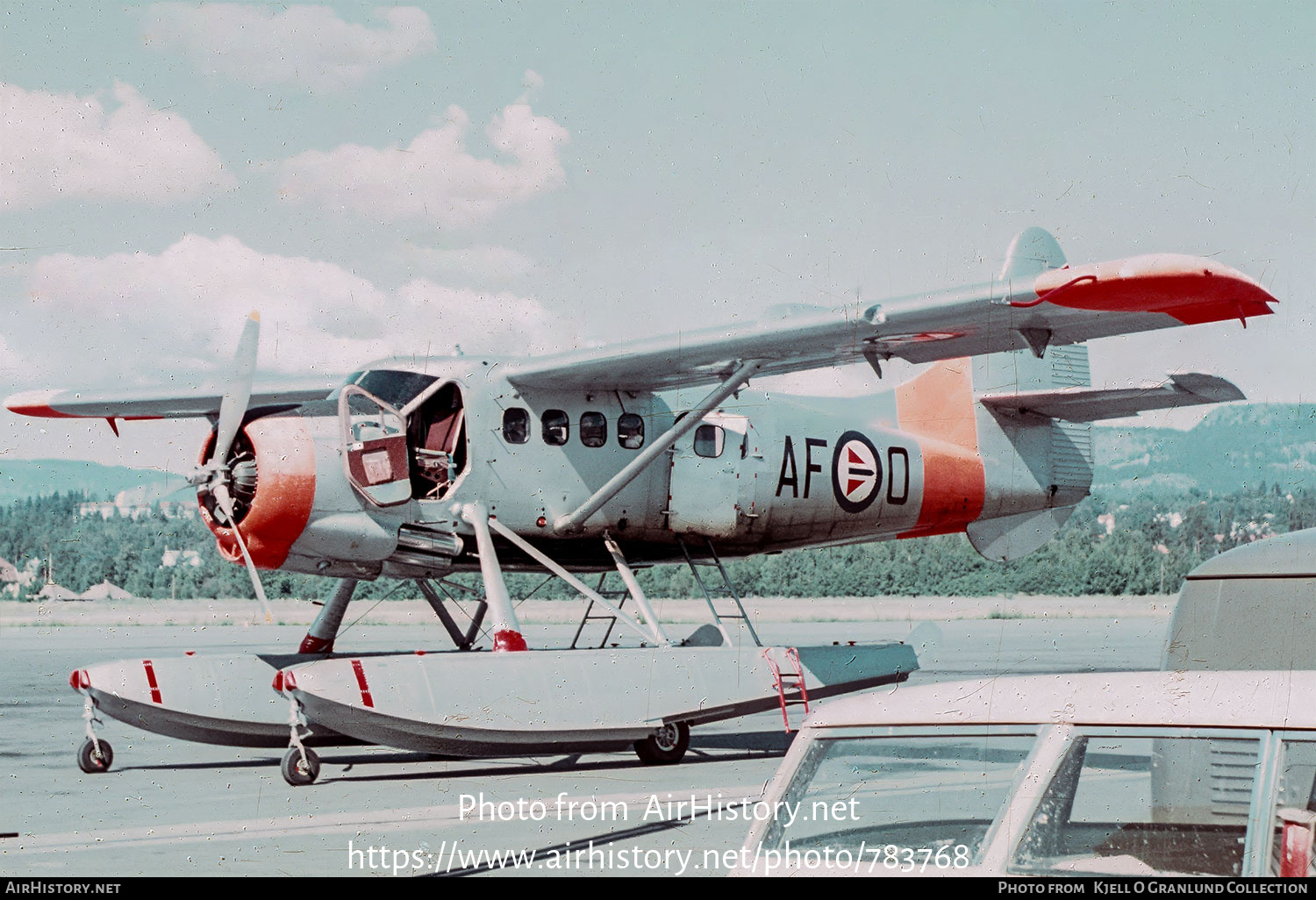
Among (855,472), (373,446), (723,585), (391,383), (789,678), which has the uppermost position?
(391,383)

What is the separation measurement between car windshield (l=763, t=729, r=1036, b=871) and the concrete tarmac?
259 cm

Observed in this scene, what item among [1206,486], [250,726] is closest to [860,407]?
[250,726]

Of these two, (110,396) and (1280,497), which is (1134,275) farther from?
(110,396)

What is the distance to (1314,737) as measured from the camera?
2756 mm

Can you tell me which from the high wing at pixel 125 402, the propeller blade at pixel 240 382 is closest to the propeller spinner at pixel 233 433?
the propeller blade at pixel 240 382

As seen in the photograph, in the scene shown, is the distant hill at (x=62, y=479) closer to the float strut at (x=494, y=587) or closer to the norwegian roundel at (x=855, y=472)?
the float strut at (x=494, y=587)

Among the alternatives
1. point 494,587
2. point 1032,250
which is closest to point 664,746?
point 494,587

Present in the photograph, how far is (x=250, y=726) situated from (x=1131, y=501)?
7193 millimetres

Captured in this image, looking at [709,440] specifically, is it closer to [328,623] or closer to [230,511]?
[328,623]

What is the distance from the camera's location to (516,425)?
11836 millimetres

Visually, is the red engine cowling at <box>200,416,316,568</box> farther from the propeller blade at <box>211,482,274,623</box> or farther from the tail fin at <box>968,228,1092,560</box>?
the tail fin at <box>968,228,1092,560</box>

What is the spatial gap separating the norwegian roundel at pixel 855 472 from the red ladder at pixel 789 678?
263 cm

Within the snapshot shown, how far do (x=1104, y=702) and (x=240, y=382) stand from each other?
315 inches

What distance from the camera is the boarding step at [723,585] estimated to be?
12055 millimetres
